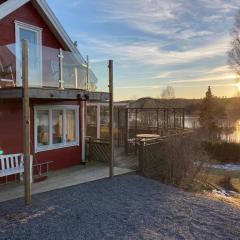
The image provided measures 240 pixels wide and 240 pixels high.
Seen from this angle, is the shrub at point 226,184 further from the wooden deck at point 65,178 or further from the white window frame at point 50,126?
the white window frame at point 50,126

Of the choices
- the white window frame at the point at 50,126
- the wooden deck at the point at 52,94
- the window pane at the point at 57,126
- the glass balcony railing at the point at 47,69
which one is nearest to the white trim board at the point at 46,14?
the glass balcony railing at the point at 47,69

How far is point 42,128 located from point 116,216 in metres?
5.60

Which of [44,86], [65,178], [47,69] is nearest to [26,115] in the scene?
[44,86]

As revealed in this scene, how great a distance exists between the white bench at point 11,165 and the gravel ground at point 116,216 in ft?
4.83

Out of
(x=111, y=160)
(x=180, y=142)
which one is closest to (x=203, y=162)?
(x=180, y=142)

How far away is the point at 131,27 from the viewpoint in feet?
57.0

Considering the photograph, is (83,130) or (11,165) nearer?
(11,165)

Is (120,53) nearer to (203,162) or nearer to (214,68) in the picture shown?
(203,162)

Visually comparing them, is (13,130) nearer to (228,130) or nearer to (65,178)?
(65,178)

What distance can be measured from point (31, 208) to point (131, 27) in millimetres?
12509

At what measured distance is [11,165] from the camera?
9.98 meters

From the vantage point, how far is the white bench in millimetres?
9266

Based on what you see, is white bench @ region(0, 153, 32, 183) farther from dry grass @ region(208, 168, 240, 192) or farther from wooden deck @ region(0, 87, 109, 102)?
dry grass @ region(208, 168, 240, 192)

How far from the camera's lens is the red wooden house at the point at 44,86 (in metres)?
9.19
